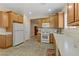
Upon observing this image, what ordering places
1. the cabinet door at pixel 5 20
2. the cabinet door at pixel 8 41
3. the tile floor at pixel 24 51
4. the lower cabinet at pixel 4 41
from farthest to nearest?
the cabinet door at pixel 5 20
the cabinet door at pixel 8 41
the lower cabinet at pixel 4 41
the tile floor at pixel 24 51

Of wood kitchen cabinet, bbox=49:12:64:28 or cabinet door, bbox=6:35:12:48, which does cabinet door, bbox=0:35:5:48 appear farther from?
wood kitchen cabinet, bbox=49:12:64:28

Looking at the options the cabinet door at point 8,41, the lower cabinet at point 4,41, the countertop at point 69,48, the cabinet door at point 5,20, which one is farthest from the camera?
the cabinet door at point 5,20

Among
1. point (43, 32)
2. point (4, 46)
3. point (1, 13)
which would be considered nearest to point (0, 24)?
point (1, 13)

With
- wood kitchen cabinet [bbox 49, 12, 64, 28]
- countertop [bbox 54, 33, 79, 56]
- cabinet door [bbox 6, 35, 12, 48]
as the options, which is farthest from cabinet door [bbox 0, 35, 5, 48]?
countertop [bbox 54, 33, 79, 56]

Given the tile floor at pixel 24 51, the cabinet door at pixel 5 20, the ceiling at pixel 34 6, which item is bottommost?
the tile floor at pixel 24 51

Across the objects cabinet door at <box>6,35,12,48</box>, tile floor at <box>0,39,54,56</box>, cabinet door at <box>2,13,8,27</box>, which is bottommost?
tile floor at <box>0,39,54,56</box>

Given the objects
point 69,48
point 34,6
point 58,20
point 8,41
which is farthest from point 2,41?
point 69,48

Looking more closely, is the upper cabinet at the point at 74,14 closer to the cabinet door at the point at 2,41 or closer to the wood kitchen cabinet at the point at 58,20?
the cabinet door at the point at 2,41

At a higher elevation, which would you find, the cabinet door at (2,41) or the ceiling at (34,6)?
the ceiling at (34,6)

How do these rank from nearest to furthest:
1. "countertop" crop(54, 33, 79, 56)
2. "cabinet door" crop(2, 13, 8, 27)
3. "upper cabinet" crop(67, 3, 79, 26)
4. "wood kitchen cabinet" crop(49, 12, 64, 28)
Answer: "countertop" crop(54, 33, 79, 56), "upper cabinet" crop(67, 3, 79, 26), "cabinet door" crop(2, 13, 8, 27), "wood kitchen cabinet" crop(49, 12, 64, 28)

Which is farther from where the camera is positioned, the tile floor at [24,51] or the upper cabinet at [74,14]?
the tile floor at [24,51]

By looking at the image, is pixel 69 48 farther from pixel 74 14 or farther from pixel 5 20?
pixel 5 20

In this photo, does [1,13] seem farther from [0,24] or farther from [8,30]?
[8,30]

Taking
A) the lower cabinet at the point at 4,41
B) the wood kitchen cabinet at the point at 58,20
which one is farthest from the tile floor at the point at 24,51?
the wood kitchen cabinet at the point at 58,20
